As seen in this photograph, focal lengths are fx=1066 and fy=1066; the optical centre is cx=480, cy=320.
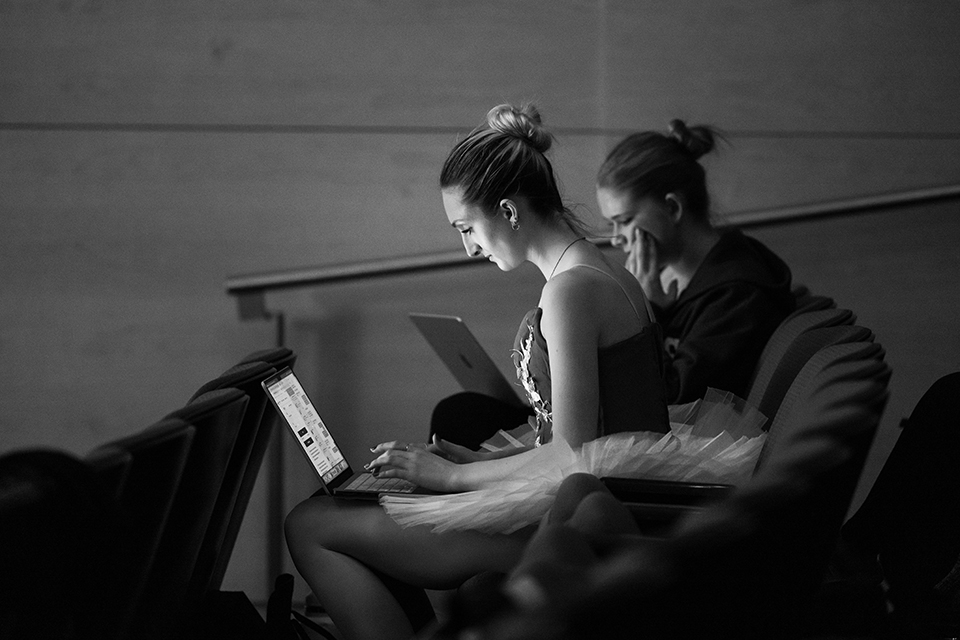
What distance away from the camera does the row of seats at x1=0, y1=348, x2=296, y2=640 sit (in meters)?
1.05

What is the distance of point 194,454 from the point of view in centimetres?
146

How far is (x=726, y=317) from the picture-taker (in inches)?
94.3

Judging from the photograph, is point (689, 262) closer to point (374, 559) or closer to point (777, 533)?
point (374, 559)

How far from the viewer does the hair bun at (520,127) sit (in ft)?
6.60

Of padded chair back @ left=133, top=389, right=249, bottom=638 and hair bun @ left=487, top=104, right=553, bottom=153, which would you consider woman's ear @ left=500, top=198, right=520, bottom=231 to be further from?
padded chair back @ left=133, top=389, right=249, bottom=638

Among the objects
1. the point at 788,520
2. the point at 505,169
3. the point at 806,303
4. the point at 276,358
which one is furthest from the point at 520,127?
the point at 788,520

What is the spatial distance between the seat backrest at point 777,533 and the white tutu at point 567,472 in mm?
471

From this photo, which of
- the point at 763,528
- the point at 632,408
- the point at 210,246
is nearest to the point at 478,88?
the point at 210,246

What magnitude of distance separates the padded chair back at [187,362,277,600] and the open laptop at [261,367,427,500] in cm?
4

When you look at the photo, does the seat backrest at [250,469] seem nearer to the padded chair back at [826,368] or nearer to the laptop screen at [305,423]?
the laptop screen at [305,423]

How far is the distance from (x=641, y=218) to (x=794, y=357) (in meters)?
0.86

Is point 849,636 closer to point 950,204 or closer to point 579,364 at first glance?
point 579,364

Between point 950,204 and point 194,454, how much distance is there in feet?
8.71

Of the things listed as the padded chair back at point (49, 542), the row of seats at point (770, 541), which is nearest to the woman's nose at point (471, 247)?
the row of seats at point (770, 541)
